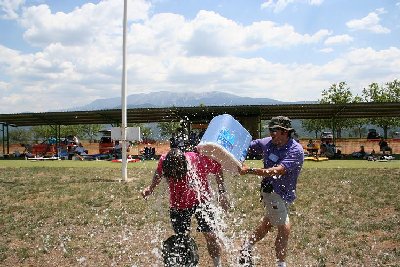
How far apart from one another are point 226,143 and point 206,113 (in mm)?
22244

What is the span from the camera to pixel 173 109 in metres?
26.9

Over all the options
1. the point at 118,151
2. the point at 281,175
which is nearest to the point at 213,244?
the point at 281,175

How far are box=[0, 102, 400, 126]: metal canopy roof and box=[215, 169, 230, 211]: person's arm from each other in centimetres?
1953

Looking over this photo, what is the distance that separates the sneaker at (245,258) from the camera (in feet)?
17.6

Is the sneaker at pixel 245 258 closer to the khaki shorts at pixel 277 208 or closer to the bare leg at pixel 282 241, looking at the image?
the bare leg at pixel 282 241

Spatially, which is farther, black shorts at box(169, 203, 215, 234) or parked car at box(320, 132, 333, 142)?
parked car at box(320, 132, 333, 142)

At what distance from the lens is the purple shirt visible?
485 centimetres

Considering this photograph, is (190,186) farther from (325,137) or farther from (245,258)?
(325,137)

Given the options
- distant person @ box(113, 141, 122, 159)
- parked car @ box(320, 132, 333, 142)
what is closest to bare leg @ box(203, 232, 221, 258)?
distant person @ box(113, 141, 122, 159)

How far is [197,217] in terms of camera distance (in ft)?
16.1

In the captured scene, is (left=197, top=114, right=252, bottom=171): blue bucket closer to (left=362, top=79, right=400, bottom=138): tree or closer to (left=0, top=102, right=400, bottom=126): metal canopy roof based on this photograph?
(left=0, top=102, right=400, bottom=126): metal canopy roof

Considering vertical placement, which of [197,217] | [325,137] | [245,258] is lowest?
[245,258]

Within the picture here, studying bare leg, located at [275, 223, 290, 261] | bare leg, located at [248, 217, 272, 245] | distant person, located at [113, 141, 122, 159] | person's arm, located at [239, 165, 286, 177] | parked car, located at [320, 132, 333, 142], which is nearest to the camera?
person's arm, located at [239, 165, 286, 177]

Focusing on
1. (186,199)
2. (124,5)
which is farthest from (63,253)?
(124,5)
